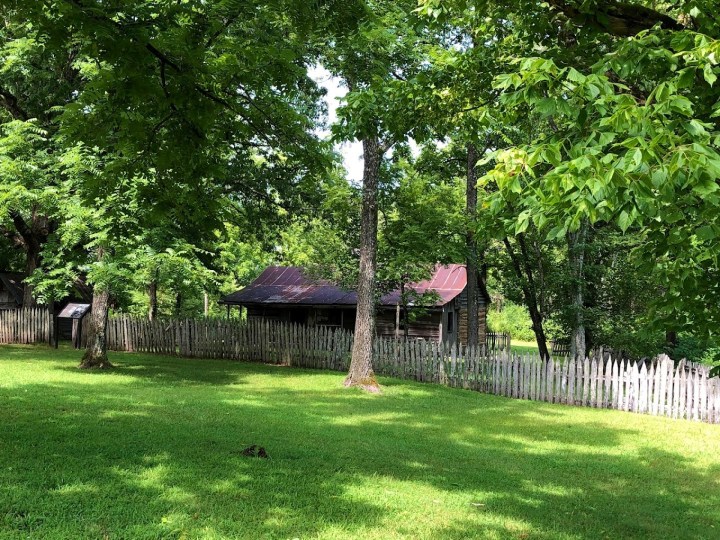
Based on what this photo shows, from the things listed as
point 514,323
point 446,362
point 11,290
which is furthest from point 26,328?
point 514,323

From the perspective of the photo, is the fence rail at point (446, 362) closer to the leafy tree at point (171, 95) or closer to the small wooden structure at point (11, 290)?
the small wooden structure at point (11, 290)

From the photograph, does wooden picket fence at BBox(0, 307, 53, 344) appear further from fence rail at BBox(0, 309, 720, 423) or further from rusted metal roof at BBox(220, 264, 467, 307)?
rusted metal roof at BBox(220, 264, 467, 307)

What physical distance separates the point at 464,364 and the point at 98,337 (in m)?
10.1

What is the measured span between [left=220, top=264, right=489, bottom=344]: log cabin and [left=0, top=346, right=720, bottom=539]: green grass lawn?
1244 cm

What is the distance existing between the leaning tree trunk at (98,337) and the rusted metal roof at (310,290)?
9.94 metres

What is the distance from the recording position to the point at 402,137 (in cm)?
809

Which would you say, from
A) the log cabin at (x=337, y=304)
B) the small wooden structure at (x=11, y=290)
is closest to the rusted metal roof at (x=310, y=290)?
the log cabin at (x=337, y=304)

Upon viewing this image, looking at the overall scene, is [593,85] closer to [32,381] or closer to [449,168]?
[32,381]

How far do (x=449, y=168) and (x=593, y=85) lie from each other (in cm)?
1878

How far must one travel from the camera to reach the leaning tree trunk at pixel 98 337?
16.8 meters

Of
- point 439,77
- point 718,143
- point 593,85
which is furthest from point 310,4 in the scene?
point 718,143

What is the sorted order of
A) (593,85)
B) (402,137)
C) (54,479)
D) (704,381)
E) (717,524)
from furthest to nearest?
(704,381) → (402,137) → (717,524) → (54,479) → (593,85)

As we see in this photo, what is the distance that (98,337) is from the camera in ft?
55.7

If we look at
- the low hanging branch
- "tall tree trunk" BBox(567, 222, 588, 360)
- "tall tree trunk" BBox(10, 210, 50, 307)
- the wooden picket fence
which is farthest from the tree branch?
the low hanging branch
